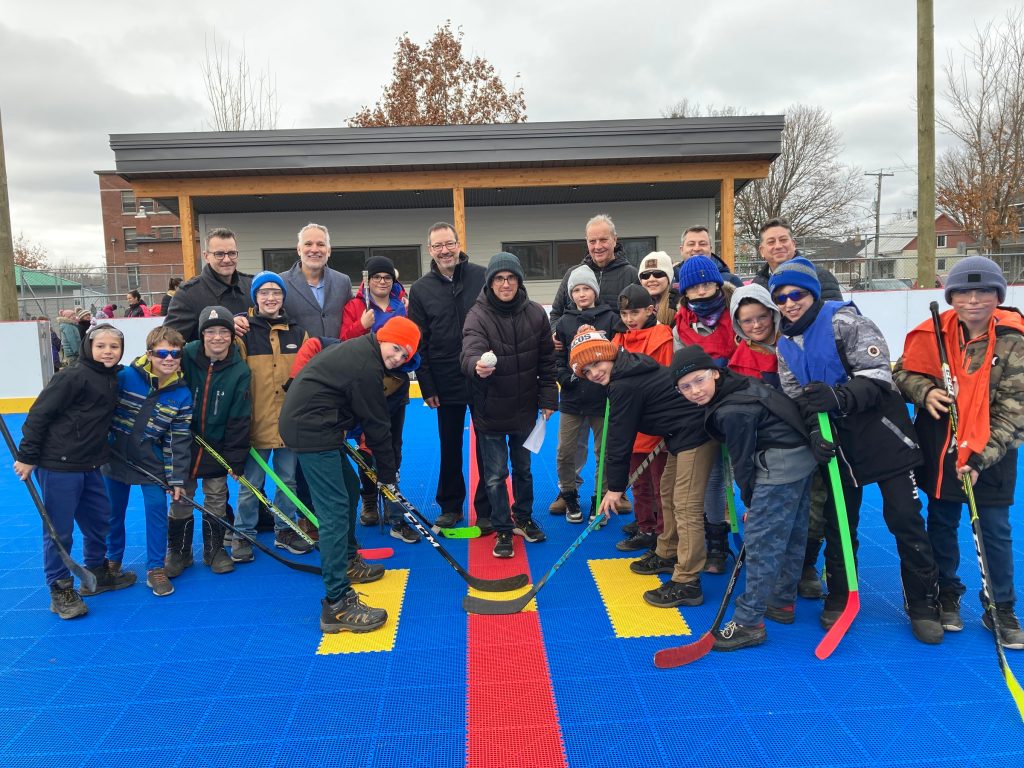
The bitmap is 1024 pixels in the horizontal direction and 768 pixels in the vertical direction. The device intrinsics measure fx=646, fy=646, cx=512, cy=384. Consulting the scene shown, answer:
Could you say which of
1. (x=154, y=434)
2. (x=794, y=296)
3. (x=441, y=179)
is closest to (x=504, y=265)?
(x=794, y=296)

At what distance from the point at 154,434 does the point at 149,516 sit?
1.62ft

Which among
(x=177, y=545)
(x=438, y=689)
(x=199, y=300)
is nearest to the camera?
(x=438, y=689)

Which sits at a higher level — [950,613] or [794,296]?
[794,296]

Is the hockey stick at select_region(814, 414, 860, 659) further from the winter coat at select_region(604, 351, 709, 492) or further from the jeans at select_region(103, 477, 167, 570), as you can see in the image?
the jeans at select_region(103, 477, 167, 570)

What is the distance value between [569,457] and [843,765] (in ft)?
9.07

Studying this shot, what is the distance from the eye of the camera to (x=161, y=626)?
11.1ft

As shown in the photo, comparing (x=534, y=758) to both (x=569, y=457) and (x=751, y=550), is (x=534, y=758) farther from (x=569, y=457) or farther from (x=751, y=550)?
(x=569, y=457)

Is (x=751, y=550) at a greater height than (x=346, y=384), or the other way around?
(x=346, y=384)

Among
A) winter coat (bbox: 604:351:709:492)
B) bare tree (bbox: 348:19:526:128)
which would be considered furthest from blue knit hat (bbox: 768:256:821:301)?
bare tree (bbox: 348:19:526:128)

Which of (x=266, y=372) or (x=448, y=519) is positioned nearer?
(x=266, y=372)

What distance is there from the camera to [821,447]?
9.11 ft

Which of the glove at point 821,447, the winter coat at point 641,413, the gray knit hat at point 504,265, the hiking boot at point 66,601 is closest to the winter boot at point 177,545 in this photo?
the hiking boot at point 66,601

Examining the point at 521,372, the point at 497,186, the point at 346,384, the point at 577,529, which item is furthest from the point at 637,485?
the point at 497,186

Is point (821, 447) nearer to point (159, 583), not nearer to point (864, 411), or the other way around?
point (864, 411)
